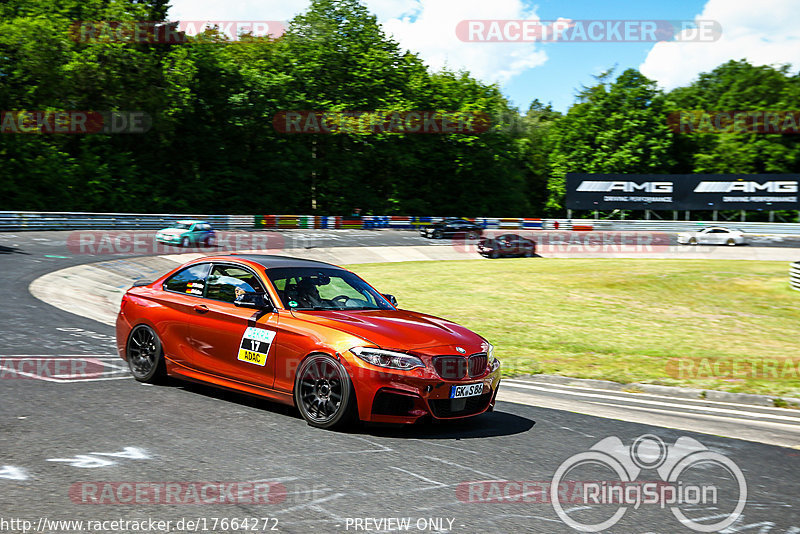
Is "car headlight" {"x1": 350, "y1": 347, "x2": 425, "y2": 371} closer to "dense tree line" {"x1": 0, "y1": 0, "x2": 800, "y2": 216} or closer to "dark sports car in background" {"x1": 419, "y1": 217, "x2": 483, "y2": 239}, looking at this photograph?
"dark sports car in background" {"x1": 419, "y1": 217, "x2": 483, "y2": 239}

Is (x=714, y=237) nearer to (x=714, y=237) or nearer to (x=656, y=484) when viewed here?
(x=714, y=237)

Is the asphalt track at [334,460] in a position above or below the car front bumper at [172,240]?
below

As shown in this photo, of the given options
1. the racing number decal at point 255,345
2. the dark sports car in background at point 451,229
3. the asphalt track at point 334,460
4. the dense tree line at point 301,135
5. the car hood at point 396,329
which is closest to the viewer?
the asphalt track at point 334,460

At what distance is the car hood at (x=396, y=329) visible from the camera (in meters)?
6.80

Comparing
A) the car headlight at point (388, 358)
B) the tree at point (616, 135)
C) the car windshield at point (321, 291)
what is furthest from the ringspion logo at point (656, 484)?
the tree at point (616, 135)

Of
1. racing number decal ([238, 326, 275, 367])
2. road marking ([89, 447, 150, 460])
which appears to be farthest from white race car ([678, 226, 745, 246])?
road marking ([89, 447, 150, 460])

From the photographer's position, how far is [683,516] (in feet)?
16.2

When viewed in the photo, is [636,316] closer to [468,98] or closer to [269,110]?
[269,110]

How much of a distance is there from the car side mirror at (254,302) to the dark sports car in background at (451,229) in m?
39.0

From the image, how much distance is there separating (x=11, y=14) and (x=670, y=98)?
63.3 metres

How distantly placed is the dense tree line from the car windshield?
1758 inches

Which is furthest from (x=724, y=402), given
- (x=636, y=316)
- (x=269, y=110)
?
(x=269, y=110)

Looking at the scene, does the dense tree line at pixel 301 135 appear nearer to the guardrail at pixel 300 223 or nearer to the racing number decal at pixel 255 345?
the guardrail at pixel 300 223

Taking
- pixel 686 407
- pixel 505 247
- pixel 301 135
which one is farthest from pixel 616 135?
pixel 686 407
